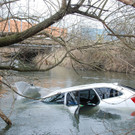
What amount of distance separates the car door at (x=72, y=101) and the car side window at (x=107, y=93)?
847mm

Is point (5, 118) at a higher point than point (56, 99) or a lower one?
lower

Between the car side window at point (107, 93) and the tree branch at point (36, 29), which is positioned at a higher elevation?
the tree branch at point (36, 29)

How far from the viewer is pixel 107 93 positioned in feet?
27.5

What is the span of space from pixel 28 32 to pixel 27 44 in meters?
2.87

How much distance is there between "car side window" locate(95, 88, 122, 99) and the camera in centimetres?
827

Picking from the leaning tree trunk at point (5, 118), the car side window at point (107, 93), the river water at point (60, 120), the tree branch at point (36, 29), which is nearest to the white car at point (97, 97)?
the car side window at point (107, 93)

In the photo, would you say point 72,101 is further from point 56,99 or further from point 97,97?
point 97,97

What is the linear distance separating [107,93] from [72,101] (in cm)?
141

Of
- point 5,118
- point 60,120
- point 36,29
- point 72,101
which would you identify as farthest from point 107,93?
point 36,29

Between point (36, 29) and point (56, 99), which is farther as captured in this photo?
point (56, 99)

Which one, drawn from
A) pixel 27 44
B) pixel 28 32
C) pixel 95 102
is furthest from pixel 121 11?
pixel 95 102

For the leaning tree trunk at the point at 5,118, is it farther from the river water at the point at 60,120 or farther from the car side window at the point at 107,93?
the car side window at the point at 107,93

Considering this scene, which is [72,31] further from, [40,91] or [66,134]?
[40,91]

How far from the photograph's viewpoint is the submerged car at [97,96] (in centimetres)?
811
